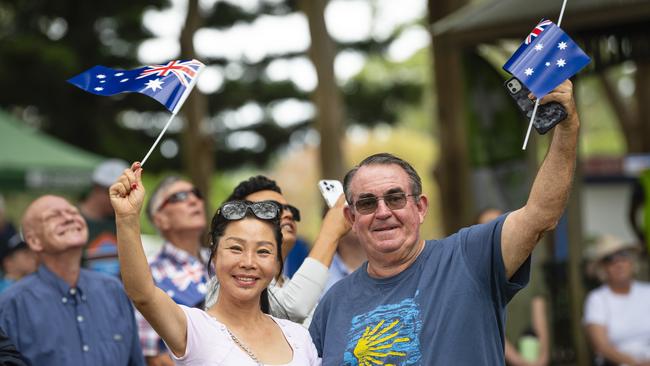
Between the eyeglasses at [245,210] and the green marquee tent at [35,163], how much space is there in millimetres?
10231

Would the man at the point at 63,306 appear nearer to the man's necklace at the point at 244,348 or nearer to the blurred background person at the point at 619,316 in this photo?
the man's necklace at the point at 244,348

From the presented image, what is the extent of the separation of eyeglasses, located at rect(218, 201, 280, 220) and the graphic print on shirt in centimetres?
60

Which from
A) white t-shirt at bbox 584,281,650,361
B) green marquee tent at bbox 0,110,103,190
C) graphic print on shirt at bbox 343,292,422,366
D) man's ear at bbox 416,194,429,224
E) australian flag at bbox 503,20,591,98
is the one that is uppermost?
green marquee tent at bbox 0,110,103,190

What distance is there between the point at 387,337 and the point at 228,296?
0.69m

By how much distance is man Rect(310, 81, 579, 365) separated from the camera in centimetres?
350

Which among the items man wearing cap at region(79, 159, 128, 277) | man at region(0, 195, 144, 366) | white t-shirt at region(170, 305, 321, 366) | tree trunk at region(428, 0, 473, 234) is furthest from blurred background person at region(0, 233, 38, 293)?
tree trunk at region(428, 0, 473, 234)

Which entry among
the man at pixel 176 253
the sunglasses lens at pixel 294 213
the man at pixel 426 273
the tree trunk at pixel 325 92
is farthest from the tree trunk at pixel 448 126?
the man at pixel 426 273

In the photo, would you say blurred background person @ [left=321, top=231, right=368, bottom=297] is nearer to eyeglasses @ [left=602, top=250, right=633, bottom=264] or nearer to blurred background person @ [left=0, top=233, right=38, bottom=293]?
blurred background person @ [left=0, top=233, right=38, bottom=293]

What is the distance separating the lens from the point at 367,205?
3930 mm

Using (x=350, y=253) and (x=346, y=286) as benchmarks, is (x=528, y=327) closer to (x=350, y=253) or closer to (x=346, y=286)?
(x=350, y=253)

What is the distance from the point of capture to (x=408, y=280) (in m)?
3.85

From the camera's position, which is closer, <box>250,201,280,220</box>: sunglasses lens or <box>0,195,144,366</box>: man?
<box>250,201,280,220</box>: sunglasses lens

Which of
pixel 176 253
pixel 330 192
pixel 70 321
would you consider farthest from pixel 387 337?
pixel 176 253

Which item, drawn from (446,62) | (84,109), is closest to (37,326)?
(446,62)
